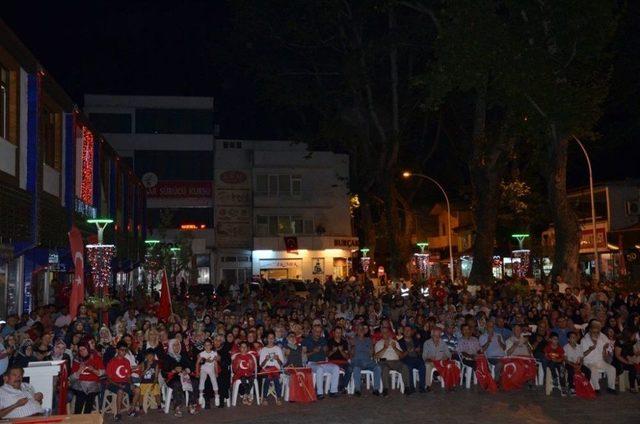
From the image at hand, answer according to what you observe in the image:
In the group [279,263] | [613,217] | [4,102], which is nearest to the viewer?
[4,102]

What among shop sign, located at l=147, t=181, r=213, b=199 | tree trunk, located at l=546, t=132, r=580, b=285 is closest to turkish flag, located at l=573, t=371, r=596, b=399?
tree trunk, located at l=546, t=132, r=580, b=285

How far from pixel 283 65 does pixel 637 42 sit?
A: 51.7 feet

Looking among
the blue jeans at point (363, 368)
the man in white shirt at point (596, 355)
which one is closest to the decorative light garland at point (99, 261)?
the blue jeans at point (363, 368)

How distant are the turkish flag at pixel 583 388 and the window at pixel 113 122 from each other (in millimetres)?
44188

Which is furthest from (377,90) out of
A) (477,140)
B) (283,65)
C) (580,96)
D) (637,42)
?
(580,96)

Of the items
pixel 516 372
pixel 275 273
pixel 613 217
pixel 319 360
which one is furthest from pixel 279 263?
pixel 516 372

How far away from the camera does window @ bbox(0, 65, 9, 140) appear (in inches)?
640

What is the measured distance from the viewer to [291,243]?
5225cm

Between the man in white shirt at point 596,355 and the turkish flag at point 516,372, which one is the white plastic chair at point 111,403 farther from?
the man in white shirt at point 596,355

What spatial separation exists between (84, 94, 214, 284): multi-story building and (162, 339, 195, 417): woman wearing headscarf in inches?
1495

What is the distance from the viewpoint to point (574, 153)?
48781 millimetres

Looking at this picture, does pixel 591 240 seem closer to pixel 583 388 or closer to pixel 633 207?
pixel 633 207

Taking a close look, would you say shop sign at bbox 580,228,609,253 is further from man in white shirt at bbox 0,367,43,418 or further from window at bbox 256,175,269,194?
man in white shirt at bbox 0,367,43,418

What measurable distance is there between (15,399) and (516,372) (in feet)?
30.0
